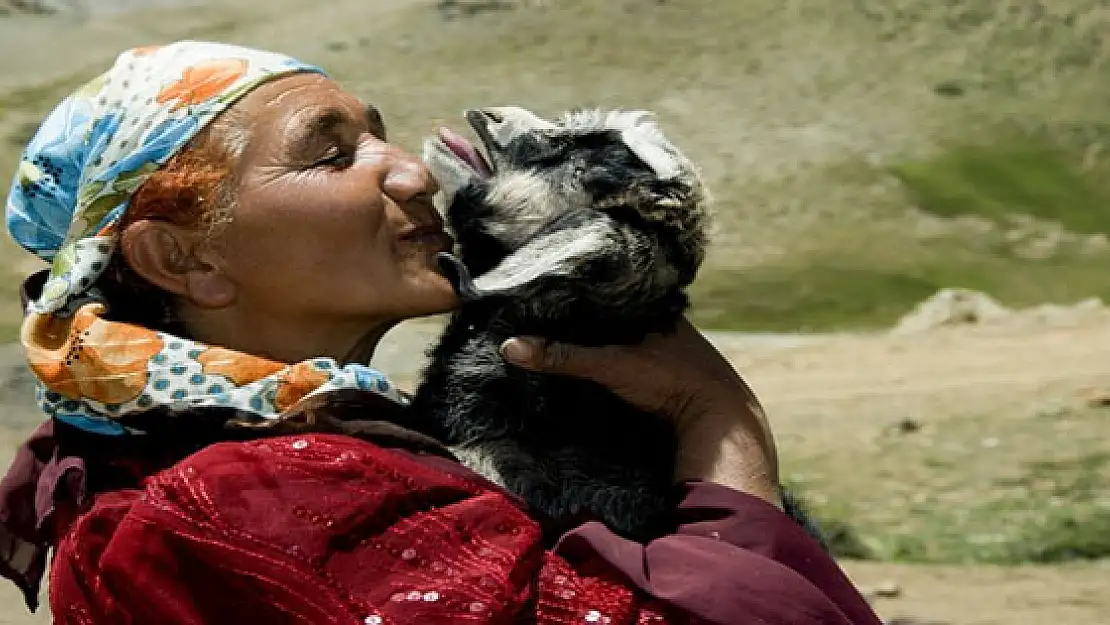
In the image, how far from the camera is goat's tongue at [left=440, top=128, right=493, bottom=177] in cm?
195

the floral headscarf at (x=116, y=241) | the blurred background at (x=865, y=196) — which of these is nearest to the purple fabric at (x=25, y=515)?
the floral headscarf at (x=116, y=241)

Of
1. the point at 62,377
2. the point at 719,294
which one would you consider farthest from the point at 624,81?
the point at 62,377

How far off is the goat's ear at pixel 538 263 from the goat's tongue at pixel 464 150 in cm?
15

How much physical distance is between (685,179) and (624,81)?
4.32 metres

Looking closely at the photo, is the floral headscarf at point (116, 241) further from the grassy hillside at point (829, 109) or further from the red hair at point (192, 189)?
the grassy hillside at point (829, 109)

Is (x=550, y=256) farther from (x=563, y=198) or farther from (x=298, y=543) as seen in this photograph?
(x=298, y=543)

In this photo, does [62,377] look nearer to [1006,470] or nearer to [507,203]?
[507,203]

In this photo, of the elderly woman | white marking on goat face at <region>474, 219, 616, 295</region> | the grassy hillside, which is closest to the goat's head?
white marking on goat face at <region>474, 219, 616, 295</region>

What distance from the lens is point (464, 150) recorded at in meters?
1.96

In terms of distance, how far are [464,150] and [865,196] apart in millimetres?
3945

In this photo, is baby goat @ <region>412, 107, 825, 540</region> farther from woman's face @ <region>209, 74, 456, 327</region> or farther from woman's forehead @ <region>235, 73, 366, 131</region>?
woman's forehead @ <region>235, 73, 366, 131</region>

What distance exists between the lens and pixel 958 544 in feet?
13.0

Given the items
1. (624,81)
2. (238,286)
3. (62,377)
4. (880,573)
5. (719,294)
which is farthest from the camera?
(624,81)

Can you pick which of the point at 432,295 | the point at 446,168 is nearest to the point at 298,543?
the point at 432,295
